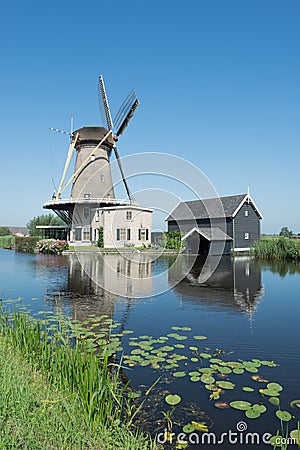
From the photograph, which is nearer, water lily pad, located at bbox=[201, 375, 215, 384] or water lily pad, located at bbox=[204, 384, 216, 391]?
water lily pad, located at bbox=[204, 384, 216, 391]

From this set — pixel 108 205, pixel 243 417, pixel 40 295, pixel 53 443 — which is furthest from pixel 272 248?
pixel 53 443

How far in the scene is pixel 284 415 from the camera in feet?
12.0

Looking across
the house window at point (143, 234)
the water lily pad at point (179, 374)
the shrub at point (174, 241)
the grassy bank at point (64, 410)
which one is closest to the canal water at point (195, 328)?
the water lily pad at point (179, 374)

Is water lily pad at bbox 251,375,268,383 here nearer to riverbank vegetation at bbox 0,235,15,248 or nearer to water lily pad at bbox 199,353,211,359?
water lily pad at bbox 199,353,211,359

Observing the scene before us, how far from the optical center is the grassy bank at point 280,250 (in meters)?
23.1

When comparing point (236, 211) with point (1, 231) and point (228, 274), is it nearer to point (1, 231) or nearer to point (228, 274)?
point (228, 274)

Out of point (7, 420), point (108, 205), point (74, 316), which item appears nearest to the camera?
point (7, 420)

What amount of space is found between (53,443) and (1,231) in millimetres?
60202

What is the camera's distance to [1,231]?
191 ft

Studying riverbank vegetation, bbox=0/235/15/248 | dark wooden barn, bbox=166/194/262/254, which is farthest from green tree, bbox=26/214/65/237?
dark wooden barn, bbox=166/194/262/254

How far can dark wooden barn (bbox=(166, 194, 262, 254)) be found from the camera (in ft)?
92.1

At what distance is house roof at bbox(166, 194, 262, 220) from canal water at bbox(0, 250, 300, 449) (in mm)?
14399

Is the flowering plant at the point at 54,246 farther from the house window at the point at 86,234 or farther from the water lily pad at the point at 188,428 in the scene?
the water lily pad at the point at 188,428

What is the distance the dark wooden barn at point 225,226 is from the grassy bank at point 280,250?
3.32 m
